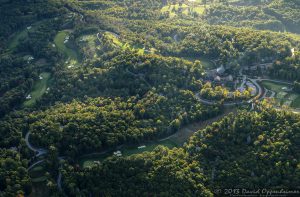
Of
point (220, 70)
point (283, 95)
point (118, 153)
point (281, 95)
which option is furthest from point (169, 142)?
point (220, 70)

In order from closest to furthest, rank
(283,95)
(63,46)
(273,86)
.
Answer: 1. (283,95)
2. (273,86)
3. (63,46)

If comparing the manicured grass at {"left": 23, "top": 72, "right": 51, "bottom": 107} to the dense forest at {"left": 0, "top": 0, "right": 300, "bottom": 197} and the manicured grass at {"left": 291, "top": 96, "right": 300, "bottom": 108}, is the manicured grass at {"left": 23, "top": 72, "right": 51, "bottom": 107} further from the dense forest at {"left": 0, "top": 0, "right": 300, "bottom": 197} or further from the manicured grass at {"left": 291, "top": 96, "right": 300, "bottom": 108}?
the manicured grass at {"left": 291, "top": 96, "right": 300, "bottom": 108}

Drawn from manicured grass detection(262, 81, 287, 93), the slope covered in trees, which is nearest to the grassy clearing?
the slope covered in trees

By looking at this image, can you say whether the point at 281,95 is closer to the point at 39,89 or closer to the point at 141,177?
the point at 141,177

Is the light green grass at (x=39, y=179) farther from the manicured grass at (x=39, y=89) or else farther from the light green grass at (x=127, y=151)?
the manicured grass at (x=39, y=89)

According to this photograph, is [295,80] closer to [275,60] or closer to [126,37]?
[275,60]

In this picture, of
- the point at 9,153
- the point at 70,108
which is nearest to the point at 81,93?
the point at 70,108
